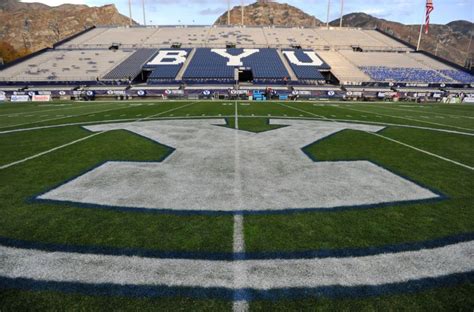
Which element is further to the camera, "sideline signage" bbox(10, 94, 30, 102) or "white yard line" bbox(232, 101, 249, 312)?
"sideline signage" bbox(10, 94, 30, 102)

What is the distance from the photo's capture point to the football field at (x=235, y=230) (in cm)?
304

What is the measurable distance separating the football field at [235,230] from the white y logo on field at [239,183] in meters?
0.04

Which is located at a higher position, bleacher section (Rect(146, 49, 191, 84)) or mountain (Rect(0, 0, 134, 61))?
mountain (Rect(0, 0, 134, 61))

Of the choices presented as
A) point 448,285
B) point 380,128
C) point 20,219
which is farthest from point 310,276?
point 380,128

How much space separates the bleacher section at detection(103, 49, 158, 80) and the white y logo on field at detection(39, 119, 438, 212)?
4457 cm

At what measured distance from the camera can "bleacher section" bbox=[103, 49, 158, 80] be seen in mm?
47469

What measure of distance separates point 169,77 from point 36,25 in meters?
179

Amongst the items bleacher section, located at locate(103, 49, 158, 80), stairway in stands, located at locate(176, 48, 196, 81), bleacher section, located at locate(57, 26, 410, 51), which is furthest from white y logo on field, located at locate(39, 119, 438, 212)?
bleacher section, located at locate(57, 26, 410, 51)

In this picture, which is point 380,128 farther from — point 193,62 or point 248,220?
point 193,62

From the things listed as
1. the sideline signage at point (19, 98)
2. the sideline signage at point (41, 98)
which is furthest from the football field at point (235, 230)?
the sideline signage at point (19, 98)

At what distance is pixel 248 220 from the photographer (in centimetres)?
469

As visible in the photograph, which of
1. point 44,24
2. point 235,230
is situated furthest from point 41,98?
point 44,24

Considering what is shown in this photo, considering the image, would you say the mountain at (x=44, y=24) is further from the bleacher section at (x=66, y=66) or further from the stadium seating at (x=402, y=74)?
the stadium seating at (x=402, y=74)

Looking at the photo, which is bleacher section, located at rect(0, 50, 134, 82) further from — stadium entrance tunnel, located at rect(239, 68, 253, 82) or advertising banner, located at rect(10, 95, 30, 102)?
stadium entrance tunnel, located at rect(239, 68, 253, 82)
